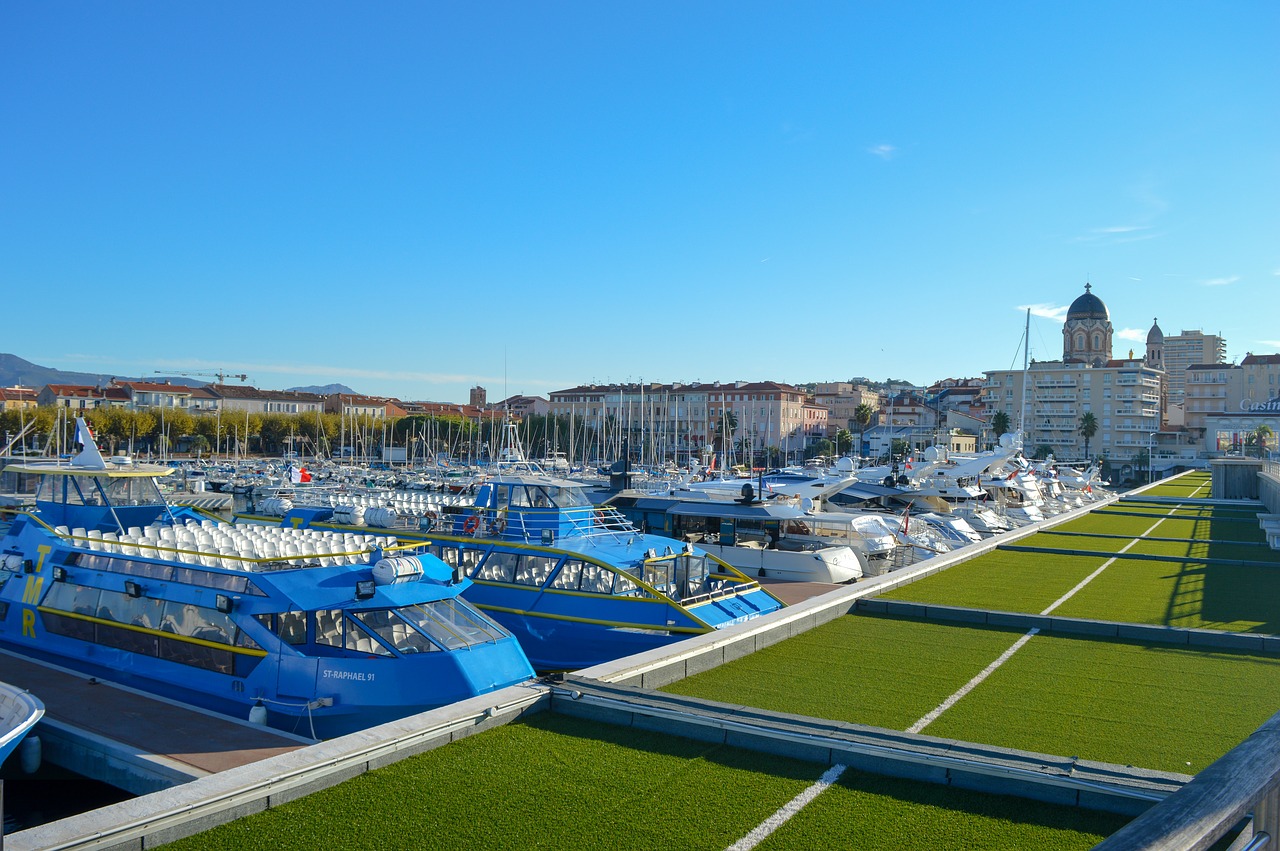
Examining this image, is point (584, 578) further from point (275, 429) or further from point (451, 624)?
point (275, 429)

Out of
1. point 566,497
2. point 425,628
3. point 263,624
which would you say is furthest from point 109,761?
point 566,497

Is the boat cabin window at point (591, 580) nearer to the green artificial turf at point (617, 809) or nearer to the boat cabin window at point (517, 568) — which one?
the boat cabin window at point (517, 568)

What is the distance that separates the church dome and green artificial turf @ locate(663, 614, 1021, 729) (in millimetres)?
132377

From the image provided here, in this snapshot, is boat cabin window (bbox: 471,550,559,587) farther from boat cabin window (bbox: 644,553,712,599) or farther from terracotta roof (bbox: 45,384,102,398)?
terracotta roof (bbox: 45,384,102,398)

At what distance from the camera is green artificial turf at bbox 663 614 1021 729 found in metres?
10.2

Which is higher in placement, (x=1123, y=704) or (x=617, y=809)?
(x=617, y=809)

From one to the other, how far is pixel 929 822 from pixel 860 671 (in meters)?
5.40

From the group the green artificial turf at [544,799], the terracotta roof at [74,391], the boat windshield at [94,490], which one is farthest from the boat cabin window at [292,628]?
the terracotta roof at [74,391]

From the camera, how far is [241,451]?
323 feet

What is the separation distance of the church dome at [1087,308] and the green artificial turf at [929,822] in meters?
140

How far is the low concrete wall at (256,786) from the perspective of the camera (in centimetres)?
575

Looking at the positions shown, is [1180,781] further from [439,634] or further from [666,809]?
[439,634]

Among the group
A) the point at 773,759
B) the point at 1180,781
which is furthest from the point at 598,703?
the point at 1180,781

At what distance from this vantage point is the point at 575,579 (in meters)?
17.1
